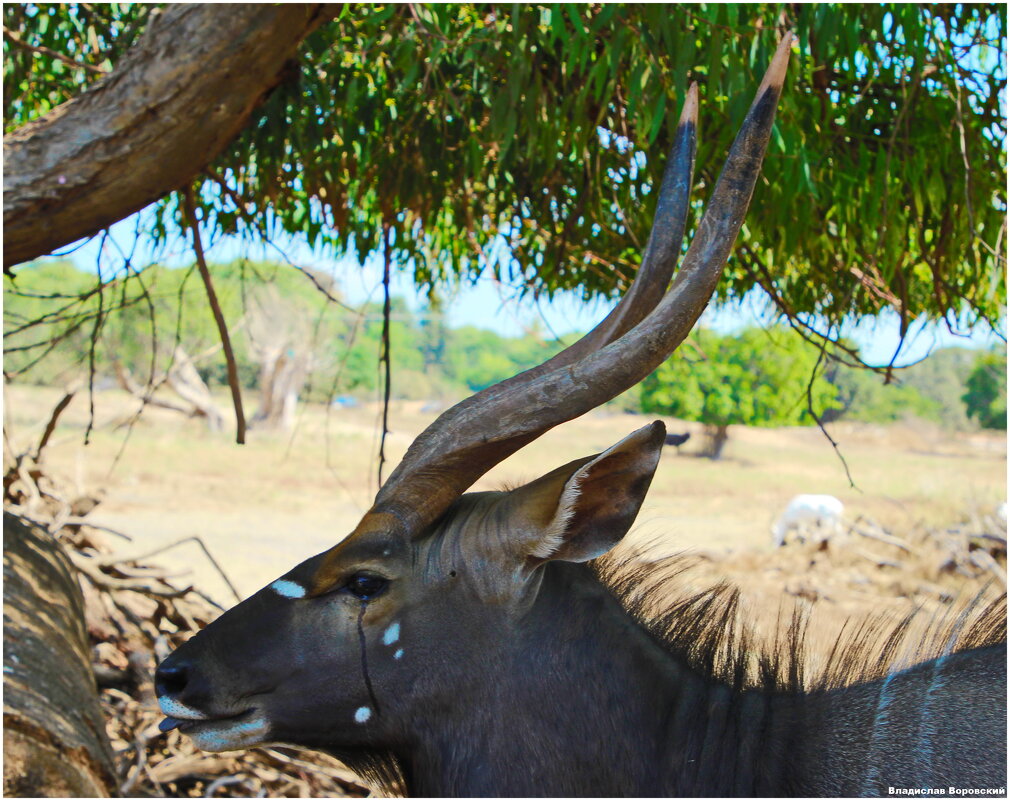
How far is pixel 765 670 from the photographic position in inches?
84.3

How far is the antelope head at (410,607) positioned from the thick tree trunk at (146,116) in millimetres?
1922

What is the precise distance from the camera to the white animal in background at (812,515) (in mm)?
11585

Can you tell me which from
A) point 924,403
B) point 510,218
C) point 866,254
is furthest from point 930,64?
point 924,403

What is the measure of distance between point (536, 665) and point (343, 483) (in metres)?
4.27

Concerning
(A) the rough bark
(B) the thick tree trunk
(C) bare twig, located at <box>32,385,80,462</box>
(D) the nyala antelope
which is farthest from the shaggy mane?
(C) bare twig, located at <box>32,385,80,462</box>

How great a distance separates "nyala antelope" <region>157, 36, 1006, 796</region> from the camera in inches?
76.9

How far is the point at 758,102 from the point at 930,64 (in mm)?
2316

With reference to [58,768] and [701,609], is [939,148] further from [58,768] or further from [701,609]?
[58,768]

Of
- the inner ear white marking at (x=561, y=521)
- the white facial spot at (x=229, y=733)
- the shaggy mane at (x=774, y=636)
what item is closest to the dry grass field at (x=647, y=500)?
the shaggy mane at (x=774, y=636)

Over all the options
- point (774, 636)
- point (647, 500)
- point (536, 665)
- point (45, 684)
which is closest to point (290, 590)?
point (536, 665)

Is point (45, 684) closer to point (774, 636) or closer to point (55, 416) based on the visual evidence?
point (55, 416)

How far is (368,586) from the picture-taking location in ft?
6.88

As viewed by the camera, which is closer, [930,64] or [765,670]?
[765,670]

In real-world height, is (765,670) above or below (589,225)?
below
